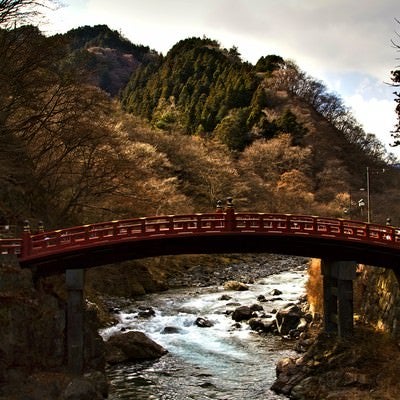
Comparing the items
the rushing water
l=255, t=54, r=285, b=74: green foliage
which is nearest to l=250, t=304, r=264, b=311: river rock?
the rushing water

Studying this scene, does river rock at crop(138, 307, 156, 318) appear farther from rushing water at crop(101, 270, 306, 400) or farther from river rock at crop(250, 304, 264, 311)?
river rock at crop(250, 304, 264, 311)

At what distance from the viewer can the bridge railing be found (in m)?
21.4

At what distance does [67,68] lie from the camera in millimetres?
31922

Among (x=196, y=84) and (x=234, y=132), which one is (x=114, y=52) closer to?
(x=196, y=84)

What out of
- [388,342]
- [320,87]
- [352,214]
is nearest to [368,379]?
[388,342]

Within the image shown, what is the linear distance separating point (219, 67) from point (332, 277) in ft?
318

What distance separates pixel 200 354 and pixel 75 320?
843 centimetres

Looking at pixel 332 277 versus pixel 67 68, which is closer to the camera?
pixel 332 277

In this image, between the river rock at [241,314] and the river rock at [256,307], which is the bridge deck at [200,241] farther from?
the river rock at [256,307]

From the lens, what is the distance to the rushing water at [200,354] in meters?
22.0

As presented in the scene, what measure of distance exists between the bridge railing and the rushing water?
6.87 metres

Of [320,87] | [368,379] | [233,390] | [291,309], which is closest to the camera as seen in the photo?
[368,379]

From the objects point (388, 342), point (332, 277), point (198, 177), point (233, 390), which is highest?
point (198, 177)

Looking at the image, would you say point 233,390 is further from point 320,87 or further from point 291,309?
point 320,87
